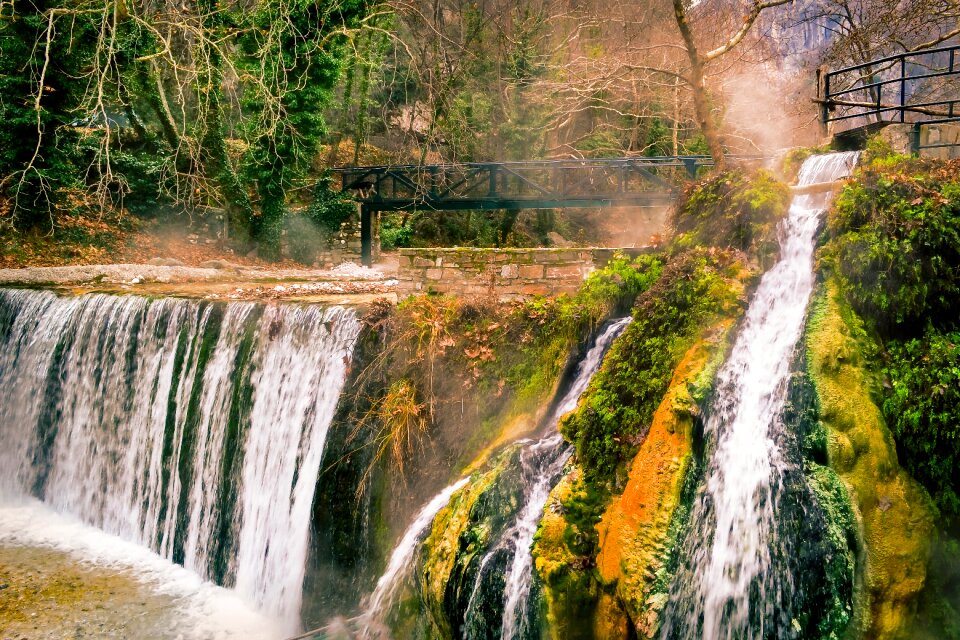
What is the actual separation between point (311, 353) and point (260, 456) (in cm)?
133

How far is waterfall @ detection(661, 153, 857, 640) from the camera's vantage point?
4027 millimetres

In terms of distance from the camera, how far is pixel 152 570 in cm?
776

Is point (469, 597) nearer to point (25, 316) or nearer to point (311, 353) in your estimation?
point (311, 353)

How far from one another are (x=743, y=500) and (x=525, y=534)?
5.41 feet

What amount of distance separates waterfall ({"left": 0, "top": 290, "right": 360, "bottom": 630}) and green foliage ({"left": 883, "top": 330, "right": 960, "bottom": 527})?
5257 mm

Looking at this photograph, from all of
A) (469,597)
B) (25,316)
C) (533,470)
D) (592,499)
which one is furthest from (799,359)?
(25,316)

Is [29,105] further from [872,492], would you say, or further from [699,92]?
[872,492]

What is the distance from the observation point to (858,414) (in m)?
4.33

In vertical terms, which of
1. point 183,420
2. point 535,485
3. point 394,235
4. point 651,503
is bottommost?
Answer: point 183,420

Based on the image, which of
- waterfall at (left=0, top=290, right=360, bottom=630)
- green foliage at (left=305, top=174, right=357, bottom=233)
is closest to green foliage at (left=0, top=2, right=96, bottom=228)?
waterfall at (left=0, top=290, right=360, bottom=630)

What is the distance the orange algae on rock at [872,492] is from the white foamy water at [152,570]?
533cm

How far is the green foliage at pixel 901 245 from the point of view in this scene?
4559 mm

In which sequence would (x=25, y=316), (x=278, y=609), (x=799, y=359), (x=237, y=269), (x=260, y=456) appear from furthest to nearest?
1. (x=237, y=269)
2. (x=25, y=316)
3. (x=260, y=456)
4. (x=278, y=609)
5. (x=799, y=359)

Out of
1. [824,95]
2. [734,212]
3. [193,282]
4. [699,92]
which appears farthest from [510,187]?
[734,212]
